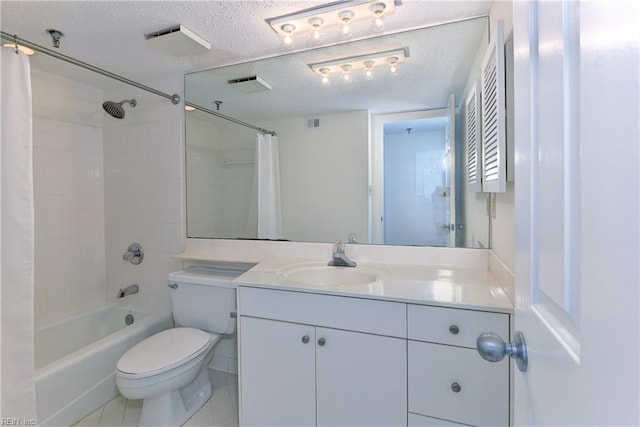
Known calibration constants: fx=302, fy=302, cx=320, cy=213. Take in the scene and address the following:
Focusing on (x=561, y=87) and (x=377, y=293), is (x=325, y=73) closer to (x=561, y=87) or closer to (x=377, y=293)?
(x=377, y=293)

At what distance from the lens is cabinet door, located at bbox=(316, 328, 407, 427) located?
3.89 feet

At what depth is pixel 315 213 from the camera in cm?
192

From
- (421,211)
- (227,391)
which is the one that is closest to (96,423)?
(227,391)

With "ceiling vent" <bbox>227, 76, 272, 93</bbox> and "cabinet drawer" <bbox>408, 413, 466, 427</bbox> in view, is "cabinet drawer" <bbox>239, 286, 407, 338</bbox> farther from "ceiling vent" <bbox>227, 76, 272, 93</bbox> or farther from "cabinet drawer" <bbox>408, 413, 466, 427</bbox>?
"ceiling vent" <bbox>227, 76, 272, 93</bbox>

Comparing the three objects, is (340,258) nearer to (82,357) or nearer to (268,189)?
(268,189)

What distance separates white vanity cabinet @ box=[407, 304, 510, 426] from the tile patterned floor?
3.58ft

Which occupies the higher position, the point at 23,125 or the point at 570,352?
the point at 23,125

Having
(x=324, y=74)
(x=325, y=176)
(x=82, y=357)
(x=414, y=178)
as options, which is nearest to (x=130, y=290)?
(x=82, y=357)

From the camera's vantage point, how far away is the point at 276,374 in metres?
1.38

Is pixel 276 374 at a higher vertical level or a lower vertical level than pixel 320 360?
lower

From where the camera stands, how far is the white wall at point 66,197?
6.97 ft

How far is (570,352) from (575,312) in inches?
2.2

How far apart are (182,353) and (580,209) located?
5.68 ft

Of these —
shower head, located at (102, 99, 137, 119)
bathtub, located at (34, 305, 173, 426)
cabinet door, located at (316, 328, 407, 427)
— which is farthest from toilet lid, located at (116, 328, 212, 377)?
shower head, located at (102, 99, 137, 119)
